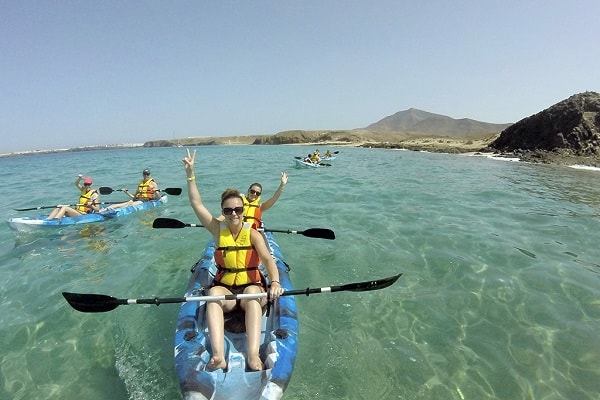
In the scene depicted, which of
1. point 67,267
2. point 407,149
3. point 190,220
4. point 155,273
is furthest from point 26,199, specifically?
point 407,149

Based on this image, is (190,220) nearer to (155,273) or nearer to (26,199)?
(155,273)

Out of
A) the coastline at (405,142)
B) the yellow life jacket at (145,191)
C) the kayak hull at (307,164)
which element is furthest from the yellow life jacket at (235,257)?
the coastline at (405,142)

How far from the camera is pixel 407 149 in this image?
164 ft

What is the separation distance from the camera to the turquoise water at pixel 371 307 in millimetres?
4547

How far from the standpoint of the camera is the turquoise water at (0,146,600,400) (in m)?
4.55

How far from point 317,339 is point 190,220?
326 inches

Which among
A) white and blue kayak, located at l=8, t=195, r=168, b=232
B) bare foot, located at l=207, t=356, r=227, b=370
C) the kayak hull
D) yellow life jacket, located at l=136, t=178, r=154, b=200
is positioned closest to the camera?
bare foot, located at l=207, t=356, r=227, b=370

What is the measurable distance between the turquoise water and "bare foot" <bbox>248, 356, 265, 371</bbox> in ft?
2.28

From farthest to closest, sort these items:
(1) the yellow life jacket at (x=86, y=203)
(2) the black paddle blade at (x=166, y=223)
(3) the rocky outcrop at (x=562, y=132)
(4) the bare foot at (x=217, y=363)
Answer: (3) the rocky outcrop at (x=562, y=132), (1) the yellow life jacket at (x=86, y=203), (2) the black paddle blade at (x=166, y=223), (4) the bare foot at (x=217, y=363)

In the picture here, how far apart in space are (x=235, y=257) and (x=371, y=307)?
297cm

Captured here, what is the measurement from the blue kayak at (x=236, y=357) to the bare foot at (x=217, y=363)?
45 millimetres

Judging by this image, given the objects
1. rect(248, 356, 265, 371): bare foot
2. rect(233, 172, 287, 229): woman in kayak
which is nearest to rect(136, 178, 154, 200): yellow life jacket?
rect(233, 172, 287, 229): woman in kayak

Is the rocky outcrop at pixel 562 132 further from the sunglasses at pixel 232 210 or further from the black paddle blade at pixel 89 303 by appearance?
the black paddle blade at pixel 89 303

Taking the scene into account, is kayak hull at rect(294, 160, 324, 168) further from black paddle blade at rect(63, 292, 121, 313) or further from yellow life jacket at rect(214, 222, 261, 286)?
black paddle blade at rect(63, 292, 121, 313)
